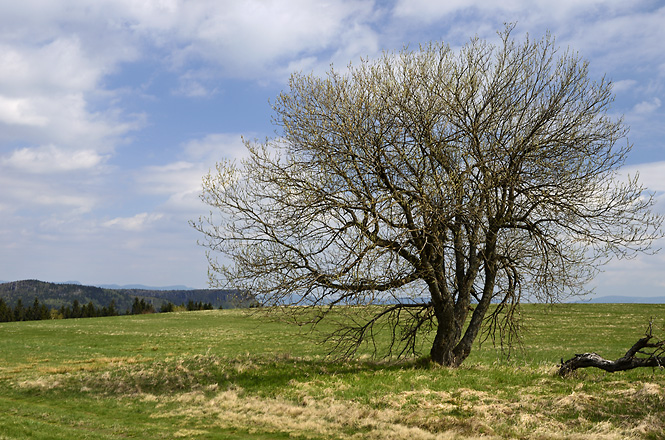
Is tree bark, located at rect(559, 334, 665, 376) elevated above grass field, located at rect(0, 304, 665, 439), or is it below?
above

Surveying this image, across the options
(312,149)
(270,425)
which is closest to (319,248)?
(312,149)

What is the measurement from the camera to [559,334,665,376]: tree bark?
15398 mm

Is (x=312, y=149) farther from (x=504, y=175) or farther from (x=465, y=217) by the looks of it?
(x=504, y=175)

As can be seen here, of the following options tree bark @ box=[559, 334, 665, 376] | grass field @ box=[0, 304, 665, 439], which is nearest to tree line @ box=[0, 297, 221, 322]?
grass field @ box=[0, 304, 665, 439]

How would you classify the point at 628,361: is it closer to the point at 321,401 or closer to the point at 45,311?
the point at 321,401

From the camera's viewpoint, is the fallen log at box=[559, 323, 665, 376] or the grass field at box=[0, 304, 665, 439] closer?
the grass field at box=[0, 304, 665, 439]

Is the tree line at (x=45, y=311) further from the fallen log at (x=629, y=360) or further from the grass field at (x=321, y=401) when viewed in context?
the fallen log at (x=629, y=360)

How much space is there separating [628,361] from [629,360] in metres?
0.05

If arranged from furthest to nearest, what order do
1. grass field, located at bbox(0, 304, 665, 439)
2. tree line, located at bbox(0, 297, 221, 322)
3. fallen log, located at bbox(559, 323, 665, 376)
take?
1. tree line, located at bbox(0, 297, 221, 322)
2. fallen log, located at bbox(559, 323, 665, 376)
3. grass field, located at bbox(0, 304, 665, 439)

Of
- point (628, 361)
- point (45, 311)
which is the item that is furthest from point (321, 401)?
point (45, 311)

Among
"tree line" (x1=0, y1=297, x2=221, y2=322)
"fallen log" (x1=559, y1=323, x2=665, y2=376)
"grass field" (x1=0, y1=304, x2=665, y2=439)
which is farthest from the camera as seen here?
"tree line" (x1=0, y1=297, x2=221, y2=322)

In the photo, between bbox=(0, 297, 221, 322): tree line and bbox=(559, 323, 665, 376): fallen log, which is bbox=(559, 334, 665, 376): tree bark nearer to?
bbox=(559, 323, 665, 376): fallen log

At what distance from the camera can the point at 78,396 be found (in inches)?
727

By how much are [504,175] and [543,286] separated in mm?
4697
